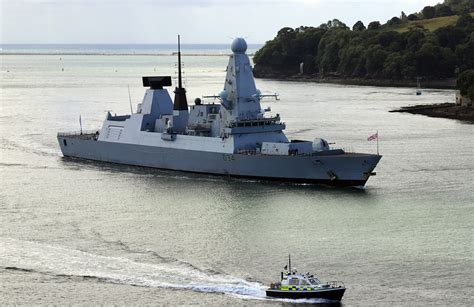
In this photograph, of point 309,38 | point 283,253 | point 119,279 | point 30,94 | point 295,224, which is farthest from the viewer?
point 309,38

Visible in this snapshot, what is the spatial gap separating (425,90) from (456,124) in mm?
49120

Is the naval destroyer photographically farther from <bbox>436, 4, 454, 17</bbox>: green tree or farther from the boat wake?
<bbox>436, 4, 454, 17</bbox>: green tree

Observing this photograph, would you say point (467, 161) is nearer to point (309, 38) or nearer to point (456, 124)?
point (456, 124)

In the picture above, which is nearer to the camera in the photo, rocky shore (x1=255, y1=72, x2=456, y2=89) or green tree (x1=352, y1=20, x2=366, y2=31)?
rocky shore (x1=255, y1=72, x2=456, y2=89)

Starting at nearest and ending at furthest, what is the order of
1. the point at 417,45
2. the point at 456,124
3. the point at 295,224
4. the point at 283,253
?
the point at 283,253 → the point at 295,224 → the point at 456,124 → the point at 417,45

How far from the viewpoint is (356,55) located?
150250mm

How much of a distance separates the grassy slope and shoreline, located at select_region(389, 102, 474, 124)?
70.5 meters

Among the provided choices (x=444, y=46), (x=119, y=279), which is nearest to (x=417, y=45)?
(x=444, y=46)

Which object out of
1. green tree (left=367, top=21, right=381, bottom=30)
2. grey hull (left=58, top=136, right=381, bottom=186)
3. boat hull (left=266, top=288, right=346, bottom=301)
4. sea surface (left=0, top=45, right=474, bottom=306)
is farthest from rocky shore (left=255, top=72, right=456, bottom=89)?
boat hull (left=266, top=288, right=346, bottom=301)

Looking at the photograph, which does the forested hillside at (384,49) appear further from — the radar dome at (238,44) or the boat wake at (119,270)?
the boat wake at (119,270)

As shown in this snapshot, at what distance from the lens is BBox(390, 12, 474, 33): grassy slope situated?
16429 centimetres

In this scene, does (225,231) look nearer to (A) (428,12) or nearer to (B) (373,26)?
(B) (373,26)

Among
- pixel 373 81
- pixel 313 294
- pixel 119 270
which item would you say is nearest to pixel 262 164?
pixel 119 270

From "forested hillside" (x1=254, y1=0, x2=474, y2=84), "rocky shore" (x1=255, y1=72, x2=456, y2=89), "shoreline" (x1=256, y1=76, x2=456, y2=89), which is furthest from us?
"forested hillside" (x1=254, y1=0, x2=474, y2=84)
